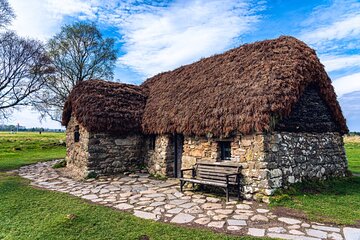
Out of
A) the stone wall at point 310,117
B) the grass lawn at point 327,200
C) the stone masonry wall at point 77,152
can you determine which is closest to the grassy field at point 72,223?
the grass lawn at point 327,200

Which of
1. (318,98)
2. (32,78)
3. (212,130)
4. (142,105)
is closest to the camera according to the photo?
(212,130)

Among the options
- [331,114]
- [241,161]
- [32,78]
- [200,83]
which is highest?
[32,78]

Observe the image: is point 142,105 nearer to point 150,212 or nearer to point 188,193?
point 188,193

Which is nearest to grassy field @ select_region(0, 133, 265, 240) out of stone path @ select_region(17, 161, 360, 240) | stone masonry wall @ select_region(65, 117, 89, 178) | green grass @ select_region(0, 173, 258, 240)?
green grass @ select_region(0, 173, 258, 240)

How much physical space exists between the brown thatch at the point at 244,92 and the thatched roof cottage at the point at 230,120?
34 millimetres

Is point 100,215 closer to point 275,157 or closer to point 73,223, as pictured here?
point 73,223

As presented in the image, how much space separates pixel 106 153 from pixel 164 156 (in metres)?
2.59

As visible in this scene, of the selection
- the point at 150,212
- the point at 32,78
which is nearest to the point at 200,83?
the point at 150,212

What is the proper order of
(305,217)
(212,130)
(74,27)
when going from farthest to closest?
(74,27)
(212,130)
(305,217)

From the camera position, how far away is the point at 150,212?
6316 mm

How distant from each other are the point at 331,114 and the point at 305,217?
555 centimetres

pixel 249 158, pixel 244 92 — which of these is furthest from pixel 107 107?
pixel 249 158

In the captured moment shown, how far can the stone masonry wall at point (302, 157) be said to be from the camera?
7.49 metres

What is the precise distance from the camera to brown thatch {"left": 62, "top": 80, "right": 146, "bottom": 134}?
11156 mm
